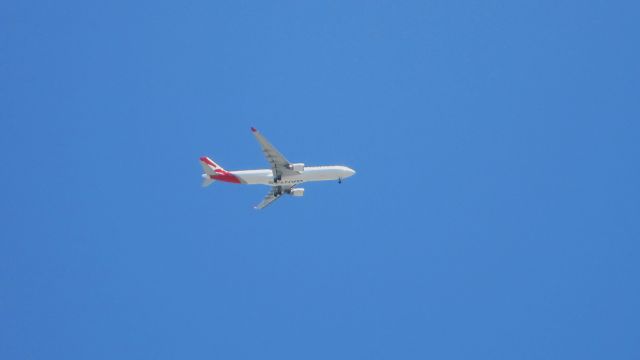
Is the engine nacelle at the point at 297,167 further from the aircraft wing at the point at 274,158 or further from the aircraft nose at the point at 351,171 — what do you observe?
the aircraft nose at the point at 351,171

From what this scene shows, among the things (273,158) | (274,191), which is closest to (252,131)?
(273,158)

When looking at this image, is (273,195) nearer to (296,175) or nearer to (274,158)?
(296,175)

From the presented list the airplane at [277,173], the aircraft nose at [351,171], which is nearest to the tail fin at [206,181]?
the airplane at [277,173]

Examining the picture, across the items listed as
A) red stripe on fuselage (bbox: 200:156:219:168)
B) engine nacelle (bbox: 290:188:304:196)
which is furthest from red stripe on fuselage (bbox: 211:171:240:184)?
engine nacelle (bbox: 290:188:304:196)

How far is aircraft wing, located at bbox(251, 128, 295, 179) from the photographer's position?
11269 cm

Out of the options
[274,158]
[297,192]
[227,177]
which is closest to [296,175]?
[274,158]

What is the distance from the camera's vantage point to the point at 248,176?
386 feet

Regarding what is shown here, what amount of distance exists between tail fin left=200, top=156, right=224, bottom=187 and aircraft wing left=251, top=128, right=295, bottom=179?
22.0ft

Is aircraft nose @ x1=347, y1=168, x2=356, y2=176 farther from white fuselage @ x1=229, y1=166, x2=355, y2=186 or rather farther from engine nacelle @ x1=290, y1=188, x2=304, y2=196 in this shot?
engine nacelle @ x1=290, y1=188, x2=304, y2=196

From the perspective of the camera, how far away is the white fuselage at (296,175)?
117188 mm

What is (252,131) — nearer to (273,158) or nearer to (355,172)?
(273,158)

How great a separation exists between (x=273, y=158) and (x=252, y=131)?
5.82 meters

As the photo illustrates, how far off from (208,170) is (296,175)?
398 inches

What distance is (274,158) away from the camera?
115 metres
